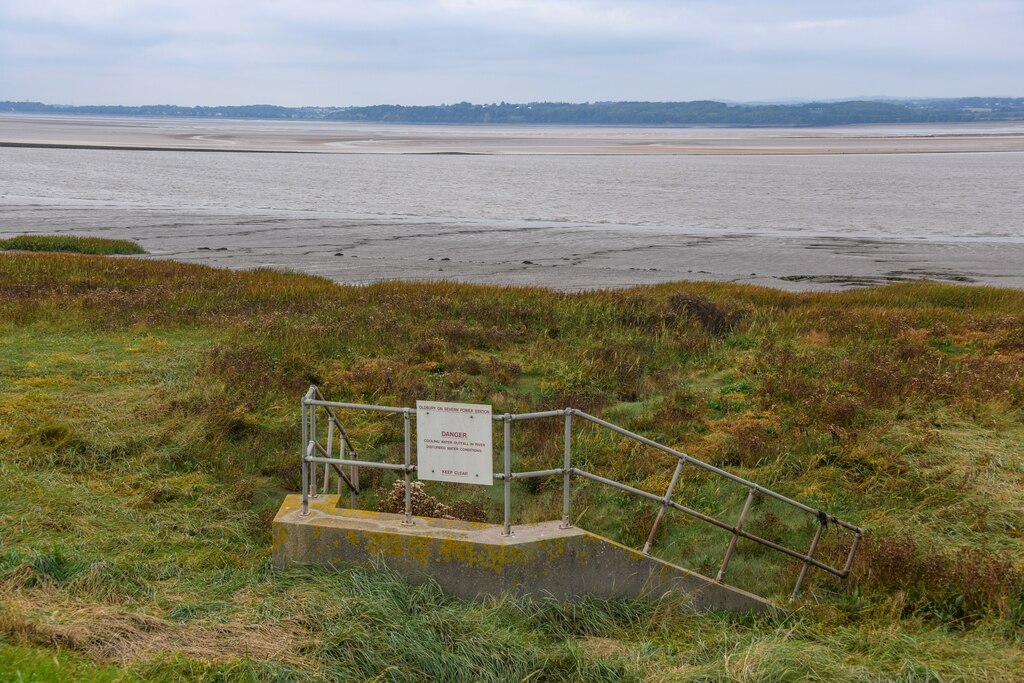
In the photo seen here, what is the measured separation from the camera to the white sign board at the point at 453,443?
7371mm

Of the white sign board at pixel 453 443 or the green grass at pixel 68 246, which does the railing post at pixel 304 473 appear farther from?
the green grass at pixel 68 246

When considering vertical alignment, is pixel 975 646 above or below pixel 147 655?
below

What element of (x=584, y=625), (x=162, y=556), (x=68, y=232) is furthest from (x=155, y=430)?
(x=68, y=232)

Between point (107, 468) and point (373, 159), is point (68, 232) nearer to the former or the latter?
point (107, 468)

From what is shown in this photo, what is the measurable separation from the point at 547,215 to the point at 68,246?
29.5 meters

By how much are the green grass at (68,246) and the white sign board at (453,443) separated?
1206 inches

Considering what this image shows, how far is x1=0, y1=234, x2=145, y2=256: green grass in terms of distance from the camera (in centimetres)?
3441

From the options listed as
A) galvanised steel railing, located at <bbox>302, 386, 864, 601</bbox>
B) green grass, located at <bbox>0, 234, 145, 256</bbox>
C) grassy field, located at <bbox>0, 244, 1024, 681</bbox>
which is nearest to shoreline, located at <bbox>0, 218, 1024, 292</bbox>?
green grass, located at <bbox>0, 234, 145, 256</bbox>

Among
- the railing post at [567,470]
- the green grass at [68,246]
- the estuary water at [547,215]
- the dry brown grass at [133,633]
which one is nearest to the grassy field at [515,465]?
the dry brown grass at [133,633]

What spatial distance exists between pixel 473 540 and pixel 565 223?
46.0 m

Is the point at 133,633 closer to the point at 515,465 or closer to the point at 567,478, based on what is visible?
the point at 567,478

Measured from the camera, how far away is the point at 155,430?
1084 centimetres

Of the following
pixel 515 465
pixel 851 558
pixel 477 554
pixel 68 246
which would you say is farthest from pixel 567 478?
pixel 68 246

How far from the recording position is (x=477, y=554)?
7516mm
